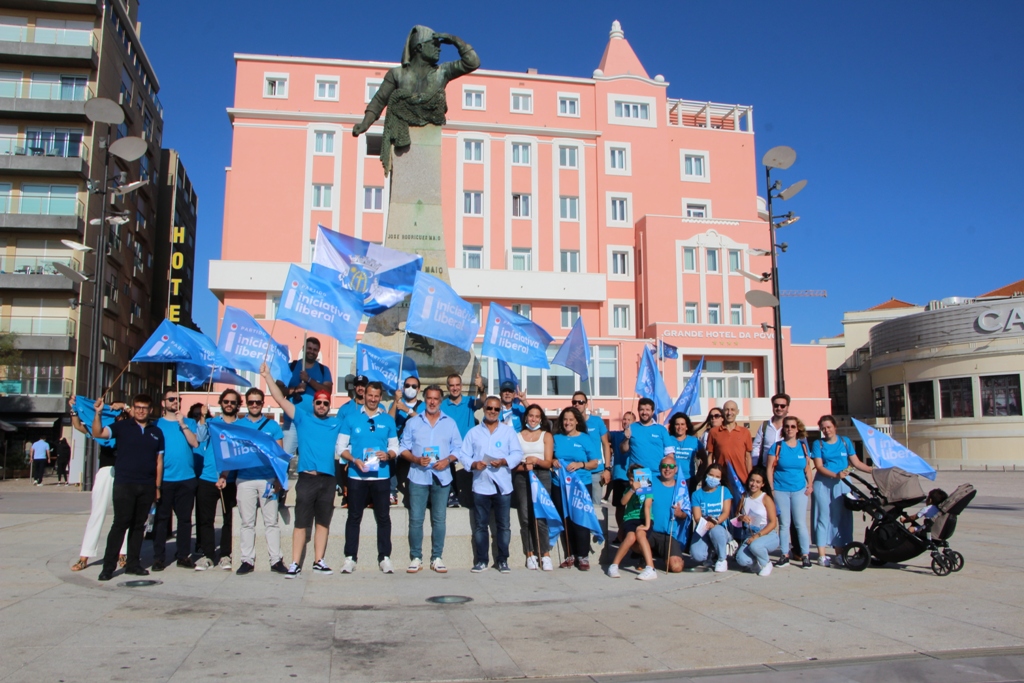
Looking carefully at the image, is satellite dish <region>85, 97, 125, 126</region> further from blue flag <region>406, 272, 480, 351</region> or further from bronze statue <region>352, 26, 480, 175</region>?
blue flag <region>406, 272, 480, 351</region>

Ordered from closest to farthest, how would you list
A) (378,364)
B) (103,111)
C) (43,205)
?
(378,364) → (103,111) → (43,205)

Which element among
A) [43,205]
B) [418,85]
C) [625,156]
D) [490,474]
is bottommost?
[490,474]

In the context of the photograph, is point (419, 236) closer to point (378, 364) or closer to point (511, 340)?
point (511, 340)

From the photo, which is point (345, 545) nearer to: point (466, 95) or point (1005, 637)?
point (1005, 637)

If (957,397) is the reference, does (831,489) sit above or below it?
below

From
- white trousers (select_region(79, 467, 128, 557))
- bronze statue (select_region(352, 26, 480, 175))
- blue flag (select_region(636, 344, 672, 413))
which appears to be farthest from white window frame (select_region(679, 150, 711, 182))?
white trousers (select_region(79, 467, 128, 557))

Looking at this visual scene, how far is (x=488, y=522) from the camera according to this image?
897 centimetres

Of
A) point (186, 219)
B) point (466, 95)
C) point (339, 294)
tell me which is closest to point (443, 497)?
point (339, 294)

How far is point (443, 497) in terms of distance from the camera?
874 cm

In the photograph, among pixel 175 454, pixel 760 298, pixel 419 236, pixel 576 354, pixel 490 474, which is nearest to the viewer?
pixel 175 454

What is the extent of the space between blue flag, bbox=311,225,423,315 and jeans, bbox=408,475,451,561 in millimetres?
3705

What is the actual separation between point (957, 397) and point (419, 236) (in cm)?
4335

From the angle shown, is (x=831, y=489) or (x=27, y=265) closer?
(x=831, y=489)

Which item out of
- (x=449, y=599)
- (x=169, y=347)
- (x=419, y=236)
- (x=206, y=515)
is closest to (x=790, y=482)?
(x=449, y=599)
